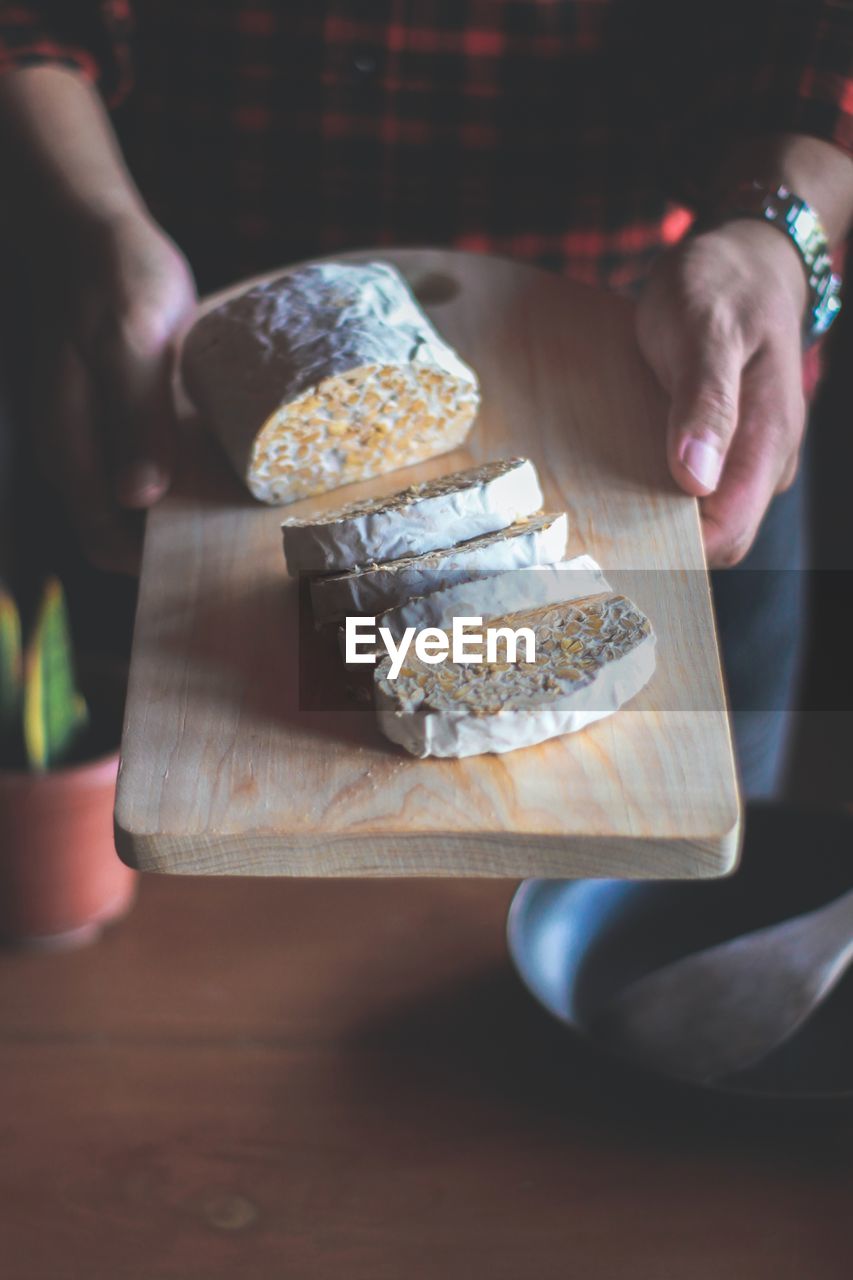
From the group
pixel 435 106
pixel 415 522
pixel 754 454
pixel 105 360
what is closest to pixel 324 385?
pixel 415 522

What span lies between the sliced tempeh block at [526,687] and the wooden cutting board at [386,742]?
17 mm

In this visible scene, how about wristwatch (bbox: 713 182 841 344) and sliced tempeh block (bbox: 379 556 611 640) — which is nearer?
sliced tempeh block (bbox: 379 556 611 640)

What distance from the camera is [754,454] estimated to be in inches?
45.7

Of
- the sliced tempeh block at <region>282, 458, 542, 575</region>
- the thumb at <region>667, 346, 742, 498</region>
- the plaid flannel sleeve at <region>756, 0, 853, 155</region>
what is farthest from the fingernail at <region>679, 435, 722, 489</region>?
the plaid flannel sleeve at <region>756, 0, 853, 155</region>

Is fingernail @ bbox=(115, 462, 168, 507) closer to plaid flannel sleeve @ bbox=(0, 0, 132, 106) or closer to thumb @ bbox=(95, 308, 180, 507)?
thumb @ bbox=(95, 308, 180, 507)

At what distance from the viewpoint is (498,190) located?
1.47 metres

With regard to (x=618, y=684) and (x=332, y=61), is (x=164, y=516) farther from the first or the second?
(x=332, y=61)

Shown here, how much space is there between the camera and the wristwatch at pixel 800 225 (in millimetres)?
1274

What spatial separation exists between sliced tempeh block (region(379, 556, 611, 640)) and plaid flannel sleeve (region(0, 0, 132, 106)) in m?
0.83

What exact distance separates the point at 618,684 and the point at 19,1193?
0.59m

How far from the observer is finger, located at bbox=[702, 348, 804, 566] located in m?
1.14

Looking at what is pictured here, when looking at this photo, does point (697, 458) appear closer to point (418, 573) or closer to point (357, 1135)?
point (418, 573)

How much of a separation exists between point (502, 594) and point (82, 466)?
51 centimetres

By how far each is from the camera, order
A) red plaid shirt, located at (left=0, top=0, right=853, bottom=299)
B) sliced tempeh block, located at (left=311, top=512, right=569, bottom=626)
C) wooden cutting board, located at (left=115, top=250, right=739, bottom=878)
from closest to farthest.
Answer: wooden cutting board, located at (left=115, top=250, right=739, bottom=878)
sliced tempeh block, located at (left=311, top=512, right=569, bottom=626)
red plaid shirt, located at (left=0, top=0, right=853, bottom=299)
